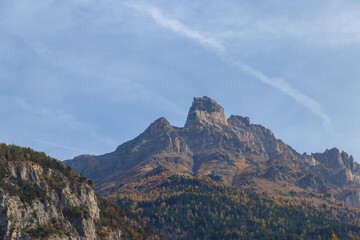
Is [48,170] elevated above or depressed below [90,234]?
above

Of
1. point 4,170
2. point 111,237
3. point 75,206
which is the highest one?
point 4,170

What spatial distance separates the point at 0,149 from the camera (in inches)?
7382

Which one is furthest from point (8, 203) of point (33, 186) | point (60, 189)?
point (60, 189)

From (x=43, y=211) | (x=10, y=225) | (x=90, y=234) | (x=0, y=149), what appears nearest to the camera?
(x=10, y=225)

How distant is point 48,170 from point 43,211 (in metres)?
32.0

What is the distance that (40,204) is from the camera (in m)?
162

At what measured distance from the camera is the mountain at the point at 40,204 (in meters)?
146

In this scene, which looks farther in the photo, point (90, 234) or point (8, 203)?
point (90, 234)

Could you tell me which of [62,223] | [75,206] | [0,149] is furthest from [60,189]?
[0,149]

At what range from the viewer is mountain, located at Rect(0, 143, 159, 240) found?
481 ft

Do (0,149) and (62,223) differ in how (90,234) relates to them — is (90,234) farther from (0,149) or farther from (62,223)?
(0,149)

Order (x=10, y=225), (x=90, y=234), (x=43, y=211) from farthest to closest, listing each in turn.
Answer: (x=90, y=234)
(x=43, y=211)
(x=10, y=225)

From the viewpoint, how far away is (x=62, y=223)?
164m

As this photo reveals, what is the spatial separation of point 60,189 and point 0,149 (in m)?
33.5
